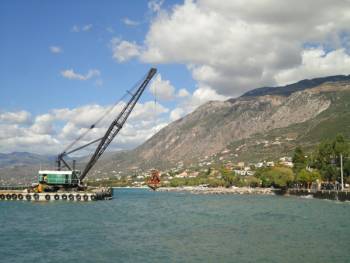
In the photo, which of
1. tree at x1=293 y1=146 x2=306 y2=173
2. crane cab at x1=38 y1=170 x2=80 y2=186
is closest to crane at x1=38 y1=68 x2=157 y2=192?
crane cab at x1=38 y1=170 x2=80 y2=186

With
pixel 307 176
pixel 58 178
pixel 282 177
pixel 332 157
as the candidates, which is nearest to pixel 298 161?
pixel 282 177

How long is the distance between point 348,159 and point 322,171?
363 inches

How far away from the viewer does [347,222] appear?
53.7 metres

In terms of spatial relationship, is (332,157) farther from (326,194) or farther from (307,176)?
(326,194)

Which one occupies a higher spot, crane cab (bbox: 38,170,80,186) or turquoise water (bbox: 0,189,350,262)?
crane cab (bbox: 38,170,80,186)

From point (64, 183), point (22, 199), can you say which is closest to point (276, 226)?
point (64, 183)

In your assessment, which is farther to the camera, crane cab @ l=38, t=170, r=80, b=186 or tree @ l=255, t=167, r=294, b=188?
tree @ l=255, t=167, r=294, b=188

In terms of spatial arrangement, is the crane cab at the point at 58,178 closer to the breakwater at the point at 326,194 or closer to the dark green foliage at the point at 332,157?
the breakwater at the point at 326,194

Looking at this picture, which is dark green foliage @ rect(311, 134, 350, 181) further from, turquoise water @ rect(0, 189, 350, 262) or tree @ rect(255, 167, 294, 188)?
turquoise water @ rect(0, 189, 350, 262)

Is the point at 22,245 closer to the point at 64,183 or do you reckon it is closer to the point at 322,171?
the point at 64,183

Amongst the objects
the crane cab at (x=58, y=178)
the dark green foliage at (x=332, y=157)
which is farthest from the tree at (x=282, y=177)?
the crane cab at (x=58, y=178)

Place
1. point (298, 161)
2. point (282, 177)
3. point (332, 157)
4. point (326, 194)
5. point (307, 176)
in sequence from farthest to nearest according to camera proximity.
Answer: point (282, 177), point (298, 161), point (307, 176), point (332, 157), point (326, 194)

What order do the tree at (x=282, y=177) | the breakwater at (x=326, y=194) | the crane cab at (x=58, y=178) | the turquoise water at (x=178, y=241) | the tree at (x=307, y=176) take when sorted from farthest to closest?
1. the tree at (x=282, y=177)
2. the tree at (x=307, y=176)
3. the crane cab at (x=58, y=178)
4. the breakwater at (x=326, y=194)
5. the turquoise water at (x=178, y=241)

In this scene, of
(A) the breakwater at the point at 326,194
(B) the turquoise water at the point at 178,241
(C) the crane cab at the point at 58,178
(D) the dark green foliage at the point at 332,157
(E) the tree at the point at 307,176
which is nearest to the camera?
(B) the turquoise water at the point at 178,241
